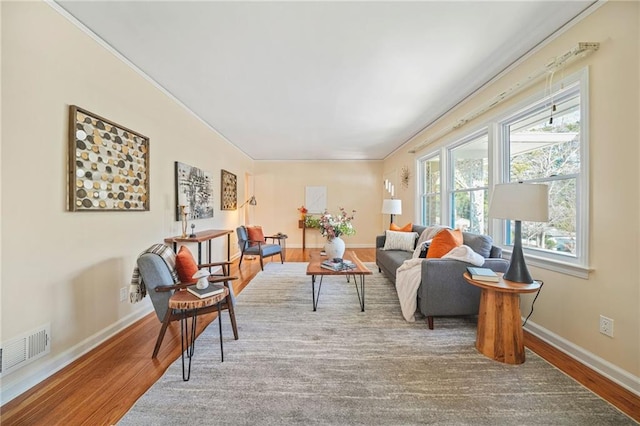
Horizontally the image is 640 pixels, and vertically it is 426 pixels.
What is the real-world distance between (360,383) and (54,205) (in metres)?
2.45

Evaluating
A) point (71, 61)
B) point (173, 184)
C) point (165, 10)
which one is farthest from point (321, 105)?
point (71, 61)

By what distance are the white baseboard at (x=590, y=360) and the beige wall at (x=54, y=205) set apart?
3.82m

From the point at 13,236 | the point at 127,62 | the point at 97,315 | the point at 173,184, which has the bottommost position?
the point at 97,315

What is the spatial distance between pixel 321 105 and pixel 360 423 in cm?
336

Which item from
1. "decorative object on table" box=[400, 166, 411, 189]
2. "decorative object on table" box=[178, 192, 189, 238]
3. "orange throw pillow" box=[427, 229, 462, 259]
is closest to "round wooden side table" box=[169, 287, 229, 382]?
"decorative object on table" box=[178, 192, 189, 238]

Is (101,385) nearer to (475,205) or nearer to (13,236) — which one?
(13,236)

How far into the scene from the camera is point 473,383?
158 centimetres

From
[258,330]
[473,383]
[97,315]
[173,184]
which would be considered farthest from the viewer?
[173,184]

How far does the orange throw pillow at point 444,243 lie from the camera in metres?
2.65

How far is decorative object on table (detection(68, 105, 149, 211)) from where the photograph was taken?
1827mm

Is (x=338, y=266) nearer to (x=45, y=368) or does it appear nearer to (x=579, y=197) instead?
(x=579, y=197)

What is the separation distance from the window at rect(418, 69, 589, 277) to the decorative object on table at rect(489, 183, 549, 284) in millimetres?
413

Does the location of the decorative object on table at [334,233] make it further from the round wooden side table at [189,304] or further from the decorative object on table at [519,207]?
the decorative object on table at [519,207]

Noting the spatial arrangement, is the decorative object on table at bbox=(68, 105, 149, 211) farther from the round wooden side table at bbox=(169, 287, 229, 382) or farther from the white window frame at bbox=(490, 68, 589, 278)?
the white window frame at bbox=(490, 68, 589, 278)
